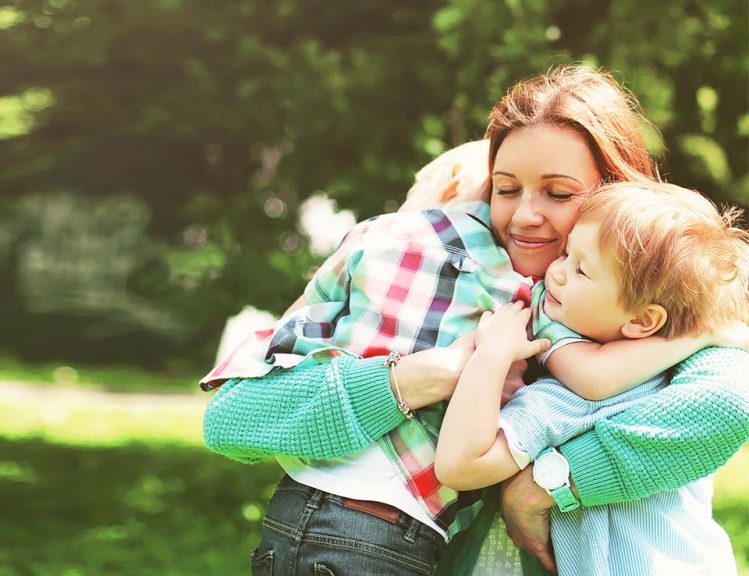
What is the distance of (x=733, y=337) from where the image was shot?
6.97ft

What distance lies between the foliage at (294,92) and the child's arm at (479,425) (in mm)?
2651

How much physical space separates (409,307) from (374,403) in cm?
23

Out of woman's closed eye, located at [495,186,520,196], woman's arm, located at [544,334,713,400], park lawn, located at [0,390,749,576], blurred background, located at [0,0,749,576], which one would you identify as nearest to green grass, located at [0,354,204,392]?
park lawn, located at [0,390,749,576]

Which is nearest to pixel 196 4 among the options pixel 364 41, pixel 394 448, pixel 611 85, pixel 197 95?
pixel 197 95

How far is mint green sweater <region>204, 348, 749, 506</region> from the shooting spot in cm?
198

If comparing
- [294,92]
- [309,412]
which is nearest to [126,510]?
[294,92]

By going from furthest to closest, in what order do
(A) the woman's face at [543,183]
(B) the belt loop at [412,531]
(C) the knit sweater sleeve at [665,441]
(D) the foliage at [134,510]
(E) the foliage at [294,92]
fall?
(D) the foliage at [134,510]
(E) the foliage at [294,92]
(A) the woman's face at [543,183]
(B) the belt loop at [412,531]
(C) the knit sweater sleeve at [665,441]

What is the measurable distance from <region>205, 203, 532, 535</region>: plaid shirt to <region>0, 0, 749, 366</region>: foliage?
240cm

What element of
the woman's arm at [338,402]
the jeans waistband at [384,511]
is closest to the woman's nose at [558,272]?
the woman's arm at [338,402]

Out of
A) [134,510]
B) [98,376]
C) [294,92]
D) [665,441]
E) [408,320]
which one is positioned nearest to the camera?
[665,441]

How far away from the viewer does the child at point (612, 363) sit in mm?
2014

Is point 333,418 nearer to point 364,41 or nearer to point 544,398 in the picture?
point 544,398

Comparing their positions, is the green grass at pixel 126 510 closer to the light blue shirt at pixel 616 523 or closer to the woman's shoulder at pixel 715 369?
the light blue shirt at pixel 616 523

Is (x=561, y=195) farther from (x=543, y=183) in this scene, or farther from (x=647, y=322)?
(x=647, y=322)
